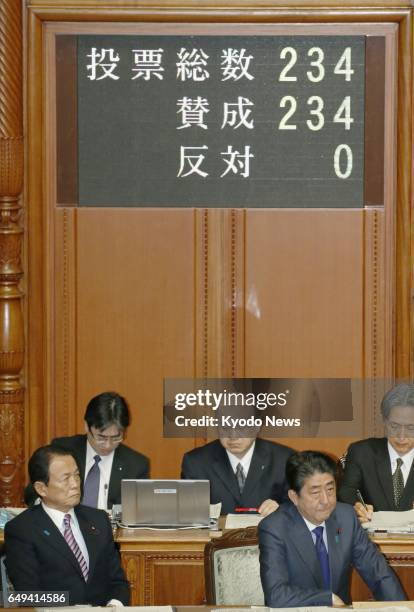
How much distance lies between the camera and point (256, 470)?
5816 millimetres

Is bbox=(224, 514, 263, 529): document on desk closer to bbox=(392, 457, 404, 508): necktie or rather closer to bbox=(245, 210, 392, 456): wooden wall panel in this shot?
bbox=(392, 457, 404, 508): necktie

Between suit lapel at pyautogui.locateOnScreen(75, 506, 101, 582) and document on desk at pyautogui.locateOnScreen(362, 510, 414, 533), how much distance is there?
52.1 inches

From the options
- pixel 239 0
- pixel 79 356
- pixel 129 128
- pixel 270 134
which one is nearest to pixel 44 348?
pixel 79 356

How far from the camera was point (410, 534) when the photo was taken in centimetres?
527

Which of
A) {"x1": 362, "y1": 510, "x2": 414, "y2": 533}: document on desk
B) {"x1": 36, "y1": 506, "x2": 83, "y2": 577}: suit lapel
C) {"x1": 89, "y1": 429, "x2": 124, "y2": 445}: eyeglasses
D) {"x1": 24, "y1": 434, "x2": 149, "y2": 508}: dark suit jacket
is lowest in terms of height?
Result: {"x1": 362, "y1": 510, "x2": 414, "y2": 533}: document on desk

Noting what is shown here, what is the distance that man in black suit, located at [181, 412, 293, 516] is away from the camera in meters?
5.80

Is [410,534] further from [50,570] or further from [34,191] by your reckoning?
[34,191]

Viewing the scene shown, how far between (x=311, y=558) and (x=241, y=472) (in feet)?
4.31

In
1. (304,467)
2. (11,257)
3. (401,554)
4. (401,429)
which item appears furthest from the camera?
(11,257)

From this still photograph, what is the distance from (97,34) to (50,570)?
3.33m

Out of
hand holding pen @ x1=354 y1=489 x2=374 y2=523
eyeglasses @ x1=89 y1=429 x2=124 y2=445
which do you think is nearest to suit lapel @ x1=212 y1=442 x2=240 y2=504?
eyeglasses @ x1=89 y1=429 x2=124 y2=445

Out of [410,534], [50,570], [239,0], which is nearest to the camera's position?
[50,570]

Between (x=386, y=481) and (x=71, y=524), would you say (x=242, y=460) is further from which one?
(x=71, y=524)

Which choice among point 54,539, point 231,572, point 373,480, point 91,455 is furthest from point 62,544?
point 373,480
